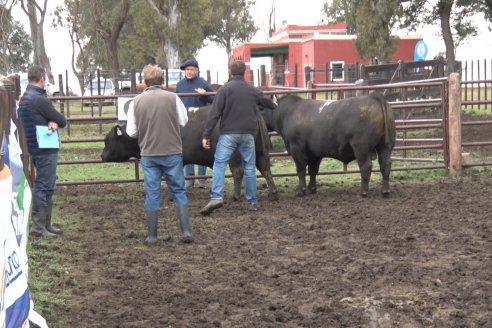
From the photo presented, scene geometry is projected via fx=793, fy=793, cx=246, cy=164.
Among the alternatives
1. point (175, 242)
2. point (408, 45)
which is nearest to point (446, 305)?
point (175, 242)

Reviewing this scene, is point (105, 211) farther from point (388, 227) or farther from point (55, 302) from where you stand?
point (55, 302)

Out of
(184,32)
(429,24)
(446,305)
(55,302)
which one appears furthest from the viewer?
(184,32)

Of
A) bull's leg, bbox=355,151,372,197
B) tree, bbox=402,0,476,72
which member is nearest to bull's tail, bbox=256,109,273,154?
bull's leg, bbox=355,151,372,197

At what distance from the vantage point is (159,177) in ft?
23.3

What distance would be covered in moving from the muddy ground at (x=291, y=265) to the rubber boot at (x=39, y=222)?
246 millimetres

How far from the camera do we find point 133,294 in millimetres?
5289

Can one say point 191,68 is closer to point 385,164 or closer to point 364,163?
point 364,163

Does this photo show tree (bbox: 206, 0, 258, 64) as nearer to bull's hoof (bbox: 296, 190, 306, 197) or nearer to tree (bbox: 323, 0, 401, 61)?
tree (bbox: 323, 0, 401, 61)

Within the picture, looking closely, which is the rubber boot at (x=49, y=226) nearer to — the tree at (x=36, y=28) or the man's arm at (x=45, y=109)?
the man's arm at (x=45, y=109)

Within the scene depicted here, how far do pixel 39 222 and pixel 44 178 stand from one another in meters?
0.43

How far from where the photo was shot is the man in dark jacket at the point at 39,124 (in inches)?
281

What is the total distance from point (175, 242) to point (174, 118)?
3.63 feet

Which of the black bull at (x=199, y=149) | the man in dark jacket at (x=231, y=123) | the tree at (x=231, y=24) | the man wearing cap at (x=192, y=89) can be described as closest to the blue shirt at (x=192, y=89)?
the man wearing cap at (x=192, y=89)

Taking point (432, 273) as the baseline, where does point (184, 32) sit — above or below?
above
